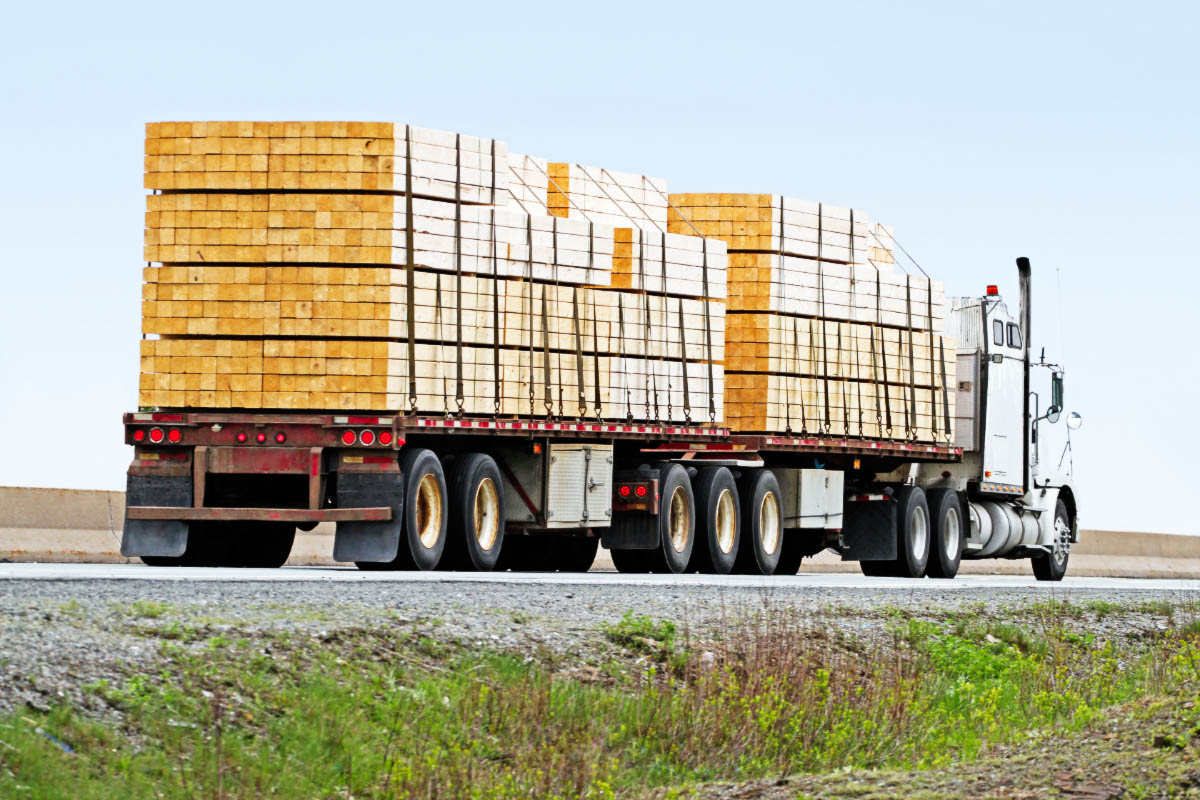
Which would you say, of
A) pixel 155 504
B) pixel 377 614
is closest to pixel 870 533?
pixel 155 504

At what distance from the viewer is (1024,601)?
1630cm

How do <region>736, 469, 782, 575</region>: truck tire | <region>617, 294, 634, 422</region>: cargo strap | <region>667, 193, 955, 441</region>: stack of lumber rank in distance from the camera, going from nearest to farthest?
1. <region>617, 294, 634, 422</region>: cargo strap
2. <region>736, 469, 782, 575</region>: truck tire
3. <region>667, 193, 955, 441</region>: stack of lumber

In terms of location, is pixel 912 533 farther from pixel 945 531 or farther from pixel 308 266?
pixel 308 266

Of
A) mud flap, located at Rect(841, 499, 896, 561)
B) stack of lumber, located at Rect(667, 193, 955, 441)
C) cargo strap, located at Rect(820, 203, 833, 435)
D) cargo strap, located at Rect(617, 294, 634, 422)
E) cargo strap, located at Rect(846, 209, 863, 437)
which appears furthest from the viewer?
mud flap, located at Rect(841, 499, 896, 561)

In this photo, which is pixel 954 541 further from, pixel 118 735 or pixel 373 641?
pixel 118 735

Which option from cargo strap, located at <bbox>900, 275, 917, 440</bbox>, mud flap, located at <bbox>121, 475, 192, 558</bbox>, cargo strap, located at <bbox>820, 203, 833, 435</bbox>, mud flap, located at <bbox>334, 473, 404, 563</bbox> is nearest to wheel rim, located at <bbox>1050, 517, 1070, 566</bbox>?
cargo strap, located at <bbox>900, 275, 917, 440</bbox>

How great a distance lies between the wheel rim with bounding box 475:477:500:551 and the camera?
18.8 meters

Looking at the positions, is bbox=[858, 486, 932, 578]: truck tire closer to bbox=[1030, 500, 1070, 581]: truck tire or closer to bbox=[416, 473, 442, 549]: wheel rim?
bbox=[1030, 500, 1070, 581]: truck tire

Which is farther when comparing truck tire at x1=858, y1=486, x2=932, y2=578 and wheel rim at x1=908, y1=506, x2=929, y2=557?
wheel rim at x1=908, y1=506, x2=929, y2=557

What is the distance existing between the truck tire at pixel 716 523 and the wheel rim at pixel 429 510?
4.55m

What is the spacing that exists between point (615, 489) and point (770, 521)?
2.78 metres

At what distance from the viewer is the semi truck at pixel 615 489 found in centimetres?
1773

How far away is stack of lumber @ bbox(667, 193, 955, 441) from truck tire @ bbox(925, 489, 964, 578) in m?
1.07

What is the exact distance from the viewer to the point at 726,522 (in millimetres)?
22312
